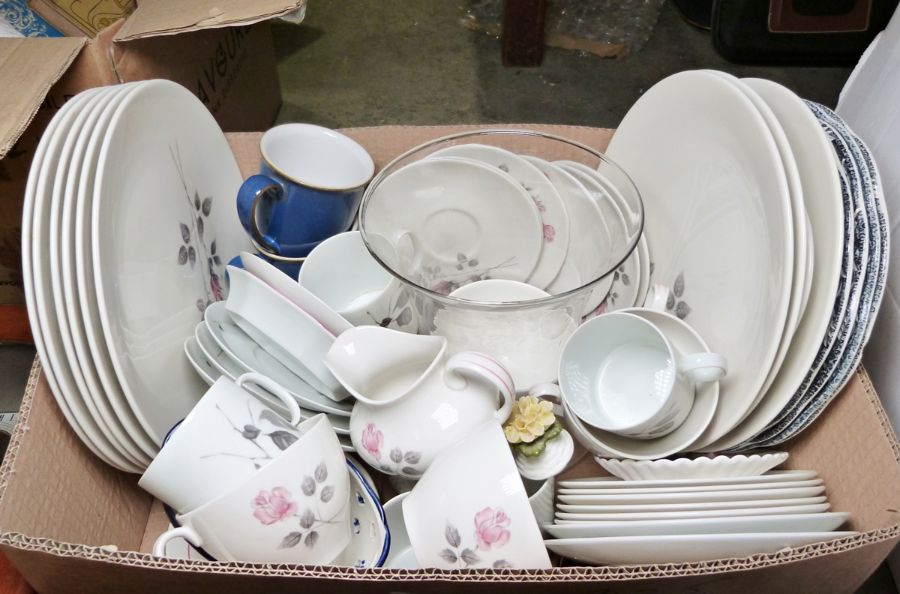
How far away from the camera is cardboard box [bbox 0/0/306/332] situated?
2.39 ft

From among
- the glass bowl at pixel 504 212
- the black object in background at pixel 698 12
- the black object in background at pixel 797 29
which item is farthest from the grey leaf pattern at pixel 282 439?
the black object in background at pixel 698 12

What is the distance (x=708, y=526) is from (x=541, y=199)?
1.46ft

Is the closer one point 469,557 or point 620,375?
point 469,557

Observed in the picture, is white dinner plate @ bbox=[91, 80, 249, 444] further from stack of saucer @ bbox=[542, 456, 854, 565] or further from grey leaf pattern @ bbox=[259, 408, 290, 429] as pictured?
stack of saucer @ bbox=[542, 456, 854, 565]

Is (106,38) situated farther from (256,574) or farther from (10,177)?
(256,574)

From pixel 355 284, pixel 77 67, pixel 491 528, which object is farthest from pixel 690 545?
pixel 77 67

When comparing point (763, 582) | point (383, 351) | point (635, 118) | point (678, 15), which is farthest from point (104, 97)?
point (678, 15)

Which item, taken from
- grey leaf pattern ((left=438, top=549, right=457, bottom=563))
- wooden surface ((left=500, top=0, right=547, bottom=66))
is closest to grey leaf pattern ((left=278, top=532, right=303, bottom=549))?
grey leaf pattern ((left=438, top=549, right=457, bottom=563))

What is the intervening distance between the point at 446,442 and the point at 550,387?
5.0 inches

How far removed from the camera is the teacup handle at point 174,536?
20.6 inches

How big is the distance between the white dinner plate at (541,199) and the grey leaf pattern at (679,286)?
0.14 metres

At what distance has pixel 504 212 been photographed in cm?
86

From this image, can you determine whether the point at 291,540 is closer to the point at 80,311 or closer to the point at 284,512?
the point at 284,512

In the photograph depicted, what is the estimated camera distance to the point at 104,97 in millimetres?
660
